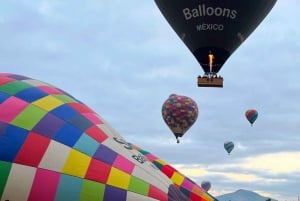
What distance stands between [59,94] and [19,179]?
78.6 inches

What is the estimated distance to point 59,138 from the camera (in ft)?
27.4

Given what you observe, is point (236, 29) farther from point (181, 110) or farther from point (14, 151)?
point (14, 151)

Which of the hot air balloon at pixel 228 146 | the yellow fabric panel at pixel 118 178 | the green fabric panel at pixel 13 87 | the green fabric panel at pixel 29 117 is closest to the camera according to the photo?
the yellow fabric panel at pixel 118 178

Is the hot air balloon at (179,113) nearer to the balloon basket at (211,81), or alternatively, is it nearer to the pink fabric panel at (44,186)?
the balloon basket at (211,81)

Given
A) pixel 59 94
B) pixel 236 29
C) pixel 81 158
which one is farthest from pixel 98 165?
pixel 236 29

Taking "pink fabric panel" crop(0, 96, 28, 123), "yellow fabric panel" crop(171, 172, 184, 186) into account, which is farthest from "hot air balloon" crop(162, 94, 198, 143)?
"pink fabric panel" crop(0, 96, 28, 123)

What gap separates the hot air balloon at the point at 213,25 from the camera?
69.1ft

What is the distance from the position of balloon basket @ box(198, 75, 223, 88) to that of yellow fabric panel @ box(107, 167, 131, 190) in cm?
1450

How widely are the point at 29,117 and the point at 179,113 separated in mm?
24403

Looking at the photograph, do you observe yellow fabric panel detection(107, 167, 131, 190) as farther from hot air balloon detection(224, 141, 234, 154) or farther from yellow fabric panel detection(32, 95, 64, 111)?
hot air balloon detection(224, 141, 234, 154)

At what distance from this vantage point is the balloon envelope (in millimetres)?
21047

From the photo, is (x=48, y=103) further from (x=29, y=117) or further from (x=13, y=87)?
(x=13, y=87)

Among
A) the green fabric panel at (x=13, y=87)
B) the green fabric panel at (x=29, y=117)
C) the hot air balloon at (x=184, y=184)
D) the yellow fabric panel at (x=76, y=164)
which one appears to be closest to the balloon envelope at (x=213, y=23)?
the hot air balloon at (x=184, y=184)

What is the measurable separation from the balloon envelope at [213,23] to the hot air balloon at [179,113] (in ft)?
33.4
